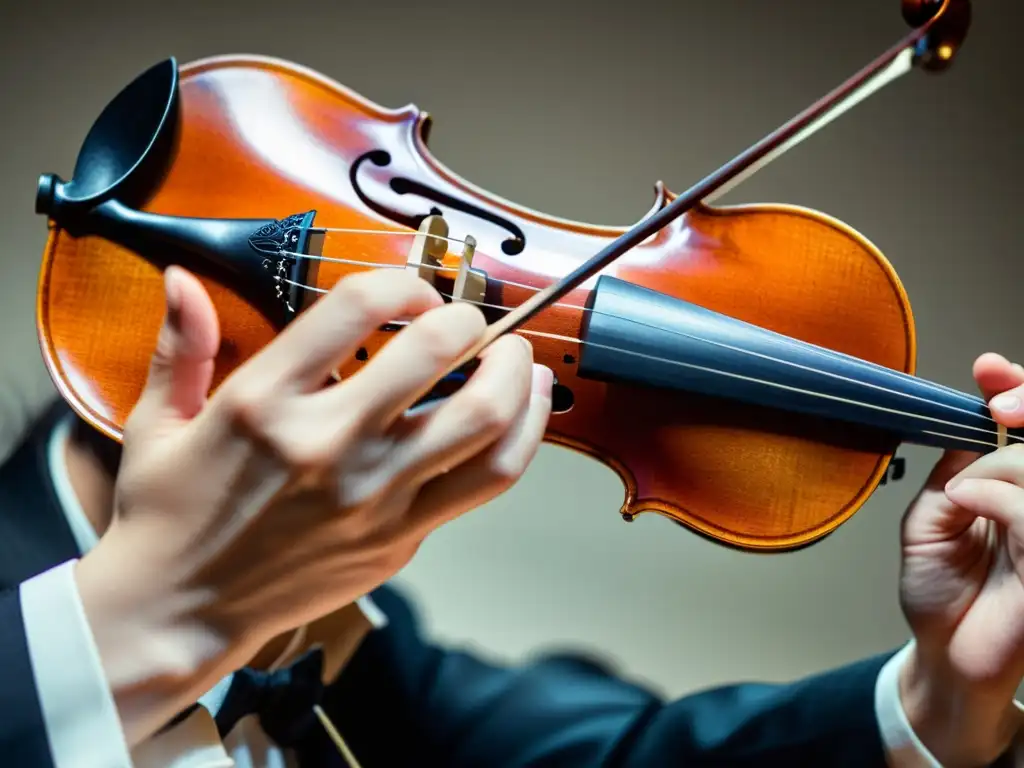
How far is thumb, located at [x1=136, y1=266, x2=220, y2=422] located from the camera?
439mm

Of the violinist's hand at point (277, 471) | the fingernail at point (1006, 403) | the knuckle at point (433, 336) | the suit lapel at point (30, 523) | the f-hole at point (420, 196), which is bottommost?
the suit lapel at point (30, 523)

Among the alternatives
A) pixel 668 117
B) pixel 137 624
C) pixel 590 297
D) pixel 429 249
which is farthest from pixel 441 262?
pixel 668 117

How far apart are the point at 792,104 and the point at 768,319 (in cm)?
50

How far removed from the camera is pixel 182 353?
1.46ft

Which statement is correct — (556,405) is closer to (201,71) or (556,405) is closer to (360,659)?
(201,71)

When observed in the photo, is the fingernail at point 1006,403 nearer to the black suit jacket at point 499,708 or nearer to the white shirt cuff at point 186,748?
the black suit jacket at point 499,708

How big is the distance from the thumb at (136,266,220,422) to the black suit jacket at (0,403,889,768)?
0.15 meters

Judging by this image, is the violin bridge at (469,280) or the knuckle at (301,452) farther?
the violin bridge at (469,280)

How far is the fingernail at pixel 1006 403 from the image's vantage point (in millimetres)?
585

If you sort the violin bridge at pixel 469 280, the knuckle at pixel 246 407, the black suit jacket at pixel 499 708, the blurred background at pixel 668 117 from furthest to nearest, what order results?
the blurred background at pixel 668 117 < the black suit jacket at pixel 499 708 < the violin bridge at pixel 469 280 < the knuckle at pixel 246 407

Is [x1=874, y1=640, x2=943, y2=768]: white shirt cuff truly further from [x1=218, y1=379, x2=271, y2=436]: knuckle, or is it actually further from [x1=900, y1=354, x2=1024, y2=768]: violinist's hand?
[x1=218, y1=379, x2=271, y2=436]: knuckle

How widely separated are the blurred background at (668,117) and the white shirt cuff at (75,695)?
59 cm

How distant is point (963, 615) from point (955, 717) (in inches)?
3.5

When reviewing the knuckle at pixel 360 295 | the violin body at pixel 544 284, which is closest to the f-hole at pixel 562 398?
the violin body at pixel 544 284
